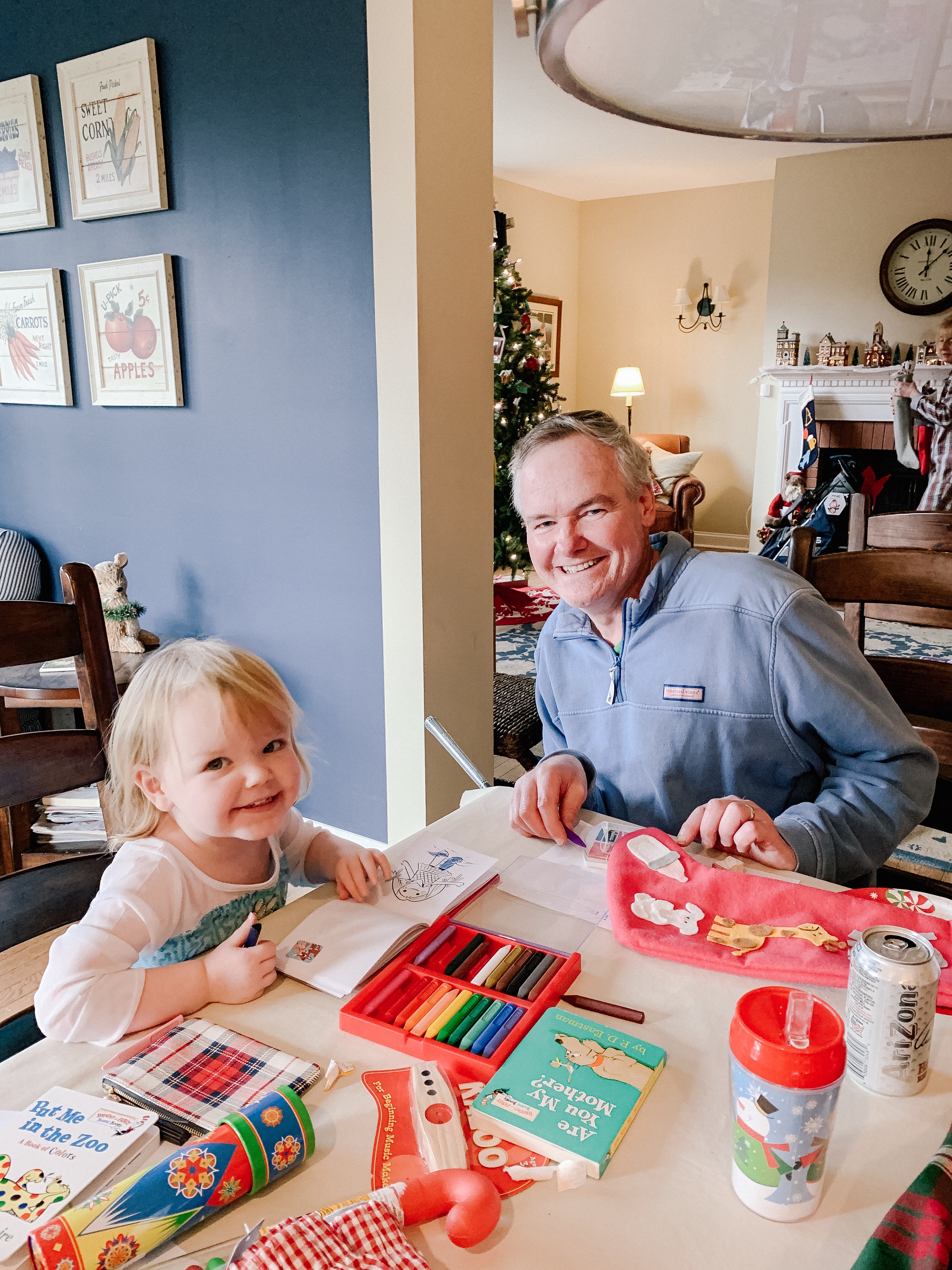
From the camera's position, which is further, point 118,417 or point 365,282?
point 118,417

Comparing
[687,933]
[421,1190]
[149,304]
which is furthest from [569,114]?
[421,1190]

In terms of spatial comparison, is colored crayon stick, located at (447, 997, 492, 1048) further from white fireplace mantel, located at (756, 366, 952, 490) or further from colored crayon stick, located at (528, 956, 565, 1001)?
white fireplace mantel, located at (756, 366, 952, 490)

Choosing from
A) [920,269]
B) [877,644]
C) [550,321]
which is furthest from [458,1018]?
[550,321]

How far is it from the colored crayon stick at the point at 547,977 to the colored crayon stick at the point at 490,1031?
0.08ft

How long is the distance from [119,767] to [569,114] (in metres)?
5.10

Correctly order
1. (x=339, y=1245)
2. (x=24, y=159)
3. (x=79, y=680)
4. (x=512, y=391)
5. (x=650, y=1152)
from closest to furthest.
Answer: (x=339, y=1245) → (x=650, y=1152) → (x=79, y=680) → (x=24, y=159) → (x=512, y=391)

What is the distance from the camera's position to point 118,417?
2773mm

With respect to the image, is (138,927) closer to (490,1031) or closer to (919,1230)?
(490,1031)

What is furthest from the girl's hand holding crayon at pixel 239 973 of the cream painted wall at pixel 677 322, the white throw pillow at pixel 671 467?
the cream painted wall at pixel 677 322

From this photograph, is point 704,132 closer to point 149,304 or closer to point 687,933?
point 687,933

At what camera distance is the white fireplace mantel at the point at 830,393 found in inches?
A: 228

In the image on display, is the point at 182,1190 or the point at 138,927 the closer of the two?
the point at 182,1190

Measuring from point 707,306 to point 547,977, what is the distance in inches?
280

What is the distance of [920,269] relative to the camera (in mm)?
5680
